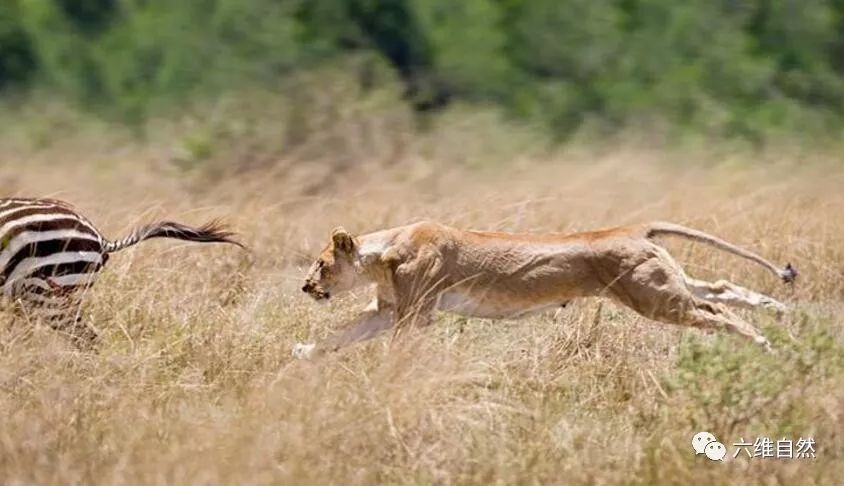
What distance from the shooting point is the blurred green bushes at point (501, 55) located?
20.3 meters

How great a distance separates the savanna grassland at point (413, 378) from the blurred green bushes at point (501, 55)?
6.20 metres

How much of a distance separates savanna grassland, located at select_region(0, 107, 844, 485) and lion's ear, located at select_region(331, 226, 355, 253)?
561 millimetres

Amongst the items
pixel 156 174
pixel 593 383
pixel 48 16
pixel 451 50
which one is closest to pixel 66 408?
pixel 593 383

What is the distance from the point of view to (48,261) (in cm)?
956

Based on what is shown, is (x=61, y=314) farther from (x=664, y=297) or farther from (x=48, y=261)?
(x=664, y=297)

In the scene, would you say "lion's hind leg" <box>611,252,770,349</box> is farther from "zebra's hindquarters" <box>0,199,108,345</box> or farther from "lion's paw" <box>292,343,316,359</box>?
"zebra's hindquarters" <box>0,199,108,345</box>

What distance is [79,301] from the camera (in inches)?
377

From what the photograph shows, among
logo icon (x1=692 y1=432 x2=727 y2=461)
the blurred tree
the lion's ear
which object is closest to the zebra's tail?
the lion's ear

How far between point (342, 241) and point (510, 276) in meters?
0.86

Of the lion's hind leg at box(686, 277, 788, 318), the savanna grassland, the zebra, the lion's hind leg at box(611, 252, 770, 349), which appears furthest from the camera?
the lion's hind leg at box(686, 277, 788, 318)

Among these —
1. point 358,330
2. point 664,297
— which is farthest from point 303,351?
point 664,297

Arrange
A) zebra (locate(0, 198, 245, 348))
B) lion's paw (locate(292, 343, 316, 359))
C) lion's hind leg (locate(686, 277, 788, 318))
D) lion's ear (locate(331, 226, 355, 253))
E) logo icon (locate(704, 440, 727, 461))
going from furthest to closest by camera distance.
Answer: lion's hind leg (locate(686, 277, 788, 318)), lion's ear (locate(331, 226, 355, 253)), zebra (locate(0, 198, 245, 348)), lion's paw (locate(292, 343, 316, 359)), logo icon (locate(704, 440, 727, 461))

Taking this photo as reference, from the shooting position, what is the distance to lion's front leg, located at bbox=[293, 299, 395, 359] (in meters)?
9.22

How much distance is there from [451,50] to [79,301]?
12106mm
